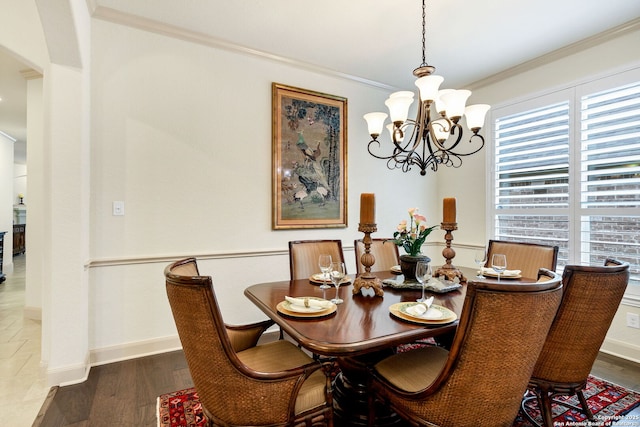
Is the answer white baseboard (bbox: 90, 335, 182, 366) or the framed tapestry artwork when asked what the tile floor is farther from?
the framed tapestry artwork

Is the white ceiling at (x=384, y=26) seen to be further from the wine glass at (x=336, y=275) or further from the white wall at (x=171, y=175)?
the wine glass at (x=336, y=275)

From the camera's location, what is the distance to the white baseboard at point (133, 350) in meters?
2.44

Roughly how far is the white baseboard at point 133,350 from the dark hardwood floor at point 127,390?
52mm

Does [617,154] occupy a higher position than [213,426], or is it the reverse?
[617,154]

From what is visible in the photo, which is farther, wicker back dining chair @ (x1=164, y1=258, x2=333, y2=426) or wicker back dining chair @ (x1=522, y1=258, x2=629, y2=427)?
wicker back dining chair @ (x1=522, y1=258, x2=629, y2=427)

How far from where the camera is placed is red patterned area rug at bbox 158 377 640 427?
176cm

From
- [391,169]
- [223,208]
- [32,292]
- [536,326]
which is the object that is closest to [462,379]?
[536,326]

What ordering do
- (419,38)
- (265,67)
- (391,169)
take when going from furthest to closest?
(391,169) → (265,67) → (419,38)

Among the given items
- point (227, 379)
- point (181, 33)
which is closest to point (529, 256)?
point (227, 379)

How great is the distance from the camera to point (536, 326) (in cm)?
106

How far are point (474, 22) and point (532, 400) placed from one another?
274cm

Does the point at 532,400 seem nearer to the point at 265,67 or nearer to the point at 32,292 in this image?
the point at 265,67

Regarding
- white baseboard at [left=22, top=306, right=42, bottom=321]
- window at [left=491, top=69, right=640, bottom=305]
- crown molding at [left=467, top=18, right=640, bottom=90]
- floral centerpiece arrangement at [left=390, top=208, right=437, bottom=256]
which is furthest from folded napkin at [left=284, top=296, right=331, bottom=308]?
white baseboard at [left=22, top=306, right=42, bottom=321]

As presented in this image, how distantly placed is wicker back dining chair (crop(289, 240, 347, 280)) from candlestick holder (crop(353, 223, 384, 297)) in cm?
68
